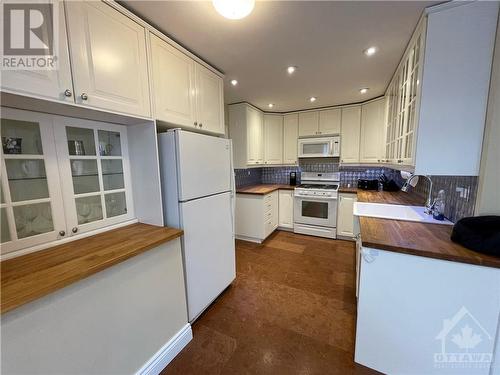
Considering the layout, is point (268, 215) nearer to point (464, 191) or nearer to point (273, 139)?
point (273, 139)

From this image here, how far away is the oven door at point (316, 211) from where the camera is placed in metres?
3.45

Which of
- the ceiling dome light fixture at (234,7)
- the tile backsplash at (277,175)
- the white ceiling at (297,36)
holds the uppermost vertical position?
the white ceiling at (297,36)

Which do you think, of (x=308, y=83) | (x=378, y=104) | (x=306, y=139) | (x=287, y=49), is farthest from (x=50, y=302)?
(x=378, y=104)

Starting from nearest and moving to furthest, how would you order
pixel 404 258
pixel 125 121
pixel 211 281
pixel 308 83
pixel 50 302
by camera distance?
pixel 50 302 < pixel 404 258 < pixel 125 121 < pixel 211 281 < pixel 308 83

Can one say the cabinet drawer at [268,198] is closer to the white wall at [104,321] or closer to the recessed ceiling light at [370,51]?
the white wall at [104,321]

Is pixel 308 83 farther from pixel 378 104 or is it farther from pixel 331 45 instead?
pixel 378 104

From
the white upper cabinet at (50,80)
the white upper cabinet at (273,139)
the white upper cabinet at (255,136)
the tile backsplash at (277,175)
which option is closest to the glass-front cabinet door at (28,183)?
the white upper cabinet at (50,80)

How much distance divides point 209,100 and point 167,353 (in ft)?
7.04

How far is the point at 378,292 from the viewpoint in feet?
4.25

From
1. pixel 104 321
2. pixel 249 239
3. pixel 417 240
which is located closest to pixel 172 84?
pixel 104 321

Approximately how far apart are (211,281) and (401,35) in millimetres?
2621

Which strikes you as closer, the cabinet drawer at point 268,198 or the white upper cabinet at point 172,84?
the white upper cabinet at point 172,84

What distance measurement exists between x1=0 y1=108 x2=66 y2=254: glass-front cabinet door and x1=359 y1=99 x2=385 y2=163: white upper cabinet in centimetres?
365

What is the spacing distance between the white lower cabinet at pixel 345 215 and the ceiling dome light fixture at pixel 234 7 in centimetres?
301
